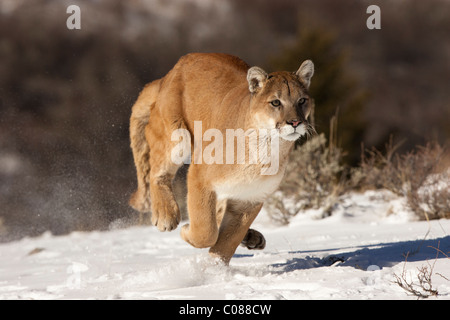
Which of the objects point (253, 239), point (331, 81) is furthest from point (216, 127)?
point (331, 81)

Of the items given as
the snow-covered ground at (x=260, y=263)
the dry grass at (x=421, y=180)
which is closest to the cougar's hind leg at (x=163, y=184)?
the snow-covered ground at (x=260, y=263)

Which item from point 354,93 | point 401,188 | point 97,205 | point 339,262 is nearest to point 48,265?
point 97,205

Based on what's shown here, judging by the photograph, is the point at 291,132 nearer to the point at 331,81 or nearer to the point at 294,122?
the point at 294,122

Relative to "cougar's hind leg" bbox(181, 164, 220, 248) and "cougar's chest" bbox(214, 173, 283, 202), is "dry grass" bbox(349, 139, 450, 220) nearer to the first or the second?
"cougar's chest" bbox(214, 173, 283, 202)

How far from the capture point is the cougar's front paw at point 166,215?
194 inches

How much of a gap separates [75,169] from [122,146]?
15.3 feet

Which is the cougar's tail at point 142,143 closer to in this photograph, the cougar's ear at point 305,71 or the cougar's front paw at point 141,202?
the cougar's front paw at point 141,202

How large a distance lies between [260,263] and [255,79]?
1704mm

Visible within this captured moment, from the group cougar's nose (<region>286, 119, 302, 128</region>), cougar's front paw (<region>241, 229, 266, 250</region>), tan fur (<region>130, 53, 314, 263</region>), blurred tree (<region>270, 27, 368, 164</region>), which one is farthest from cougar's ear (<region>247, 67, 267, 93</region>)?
blurred tree (<region>270, 27, 368, 164</region>)

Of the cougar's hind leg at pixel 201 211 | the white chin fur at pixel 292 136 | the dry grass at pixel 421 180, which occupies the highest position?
the white chin fur at pixel 292 136

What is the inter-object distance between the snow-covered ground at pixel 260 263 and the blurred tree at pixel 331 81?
5.39 meters

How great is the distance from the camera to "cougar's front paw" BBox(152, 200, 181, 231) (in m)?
4.93

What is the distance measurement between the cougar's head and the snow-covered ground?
1.04m

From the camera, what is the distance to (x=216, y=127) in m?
4.66
